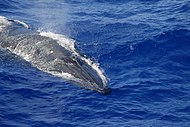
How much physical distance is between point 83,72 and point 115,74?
6.50 feet

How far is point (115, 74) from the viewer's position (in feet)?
79.2

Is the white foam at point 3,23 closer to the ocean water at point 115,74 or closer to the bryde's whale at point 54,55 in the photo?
the bryde's whale at point 54,55

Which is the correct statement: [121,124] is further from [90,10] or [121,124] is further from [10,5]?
[10,5]

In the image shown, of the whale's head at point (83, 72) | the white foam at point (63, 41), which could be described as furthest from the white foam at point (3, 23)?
the whale's head at point (83, 72)

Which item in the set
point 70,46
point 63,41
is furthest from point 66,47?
point 63,41

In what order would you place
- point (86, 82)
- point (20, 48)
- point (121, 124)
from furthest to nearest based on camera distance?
point (20, 48) < point (86, 82) < point (121, 124)

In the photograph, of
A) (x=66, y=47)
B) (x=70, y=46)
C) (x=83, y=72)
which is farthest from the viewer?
(x=70, y=46)

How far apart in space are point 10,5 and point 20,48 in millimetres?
14606

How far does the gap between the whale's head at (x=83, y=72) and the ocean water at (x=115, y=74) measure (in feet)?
1.59

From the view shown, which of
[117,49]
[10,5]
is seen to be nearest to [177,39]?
[117,49]

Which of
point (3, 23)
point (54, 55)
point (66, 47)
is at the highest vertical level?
point (3, 23)

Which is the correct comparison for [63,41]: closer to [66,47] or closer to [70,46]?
[70,46]

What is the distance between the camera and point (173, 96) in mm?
21469

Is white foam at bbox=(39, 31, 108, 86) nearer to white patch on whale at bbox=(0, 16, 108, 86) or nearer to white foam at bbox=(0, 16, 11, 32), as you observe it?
white patch on whale at bbox=(0, 16, 108, 86)
